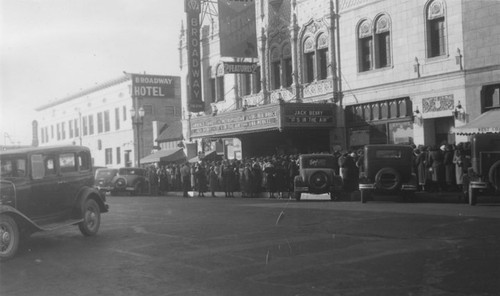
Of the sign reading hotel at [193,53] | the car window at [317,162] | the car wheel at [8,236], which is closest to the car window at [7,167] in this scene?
the car wheel at [8,236]

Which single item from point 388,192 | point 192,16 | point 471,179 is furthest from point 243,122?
point 471,179

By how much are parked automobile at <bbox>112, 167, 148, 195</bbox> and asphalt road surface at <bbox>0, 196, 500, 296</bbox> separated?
735 inches

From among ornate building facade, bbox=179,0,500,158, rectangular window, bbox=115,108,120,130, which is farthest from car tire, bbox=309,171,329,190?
rectangular window, bbox=115,108,120,130

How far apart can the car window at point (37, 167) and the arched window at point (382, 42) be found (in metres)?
18.0

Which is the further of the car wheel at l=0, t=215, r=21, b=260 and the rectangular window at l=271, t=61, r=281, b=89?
the rectangular window at l=271, t=61, r=281, b=89

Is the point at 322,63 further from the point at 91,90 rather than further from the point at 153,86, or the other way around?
the point at 91,90

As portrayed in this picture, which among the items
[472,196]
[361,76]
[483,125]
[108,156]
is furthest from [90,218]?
[108,156]

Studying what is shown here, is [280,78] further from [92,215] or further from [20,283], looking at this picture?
[20,283]

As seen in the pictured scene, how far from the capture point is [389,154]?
61.0ft

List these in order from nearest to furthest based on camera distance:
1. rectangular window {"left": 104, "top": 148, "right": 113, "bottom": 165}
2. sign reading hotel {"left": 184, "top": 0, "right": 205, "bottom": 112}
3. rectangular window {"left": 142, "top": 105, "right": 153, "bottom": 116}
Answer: sign reading hotel {"left": 184, "top": 0, "right": 205, "bottom": 112}, rectangular window {"left": 104, "top": 148, "right": 113, "bottom": 165}, rectangular window {"left": 142, "top": 105, "right": 153, "bottom": 116}

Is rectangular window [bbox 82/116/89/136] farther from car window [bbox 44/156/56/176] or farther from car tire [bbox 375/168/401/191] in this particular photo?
car window [bbox 44/156/56/176]

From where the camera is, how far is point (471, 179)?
15.9m

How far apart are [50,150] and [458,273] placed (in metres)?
8.18

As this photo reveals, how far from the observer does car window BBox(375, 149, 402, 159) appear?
18.5 metres
